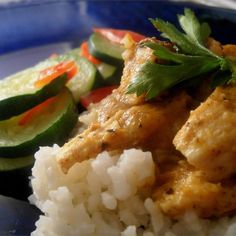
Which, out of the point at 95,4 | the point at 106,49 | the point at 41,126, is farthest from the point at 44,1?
the point at 41,126

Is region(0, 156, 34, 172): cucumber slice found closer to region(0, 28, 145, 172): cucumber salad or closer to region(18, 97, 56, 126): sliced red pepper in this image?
region(0, 28, 145, 172): cucumber salad

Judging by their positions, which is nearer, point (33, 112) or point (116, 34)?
point (33, 112)

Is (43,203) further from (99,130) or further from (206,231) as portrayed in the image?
(206,231)

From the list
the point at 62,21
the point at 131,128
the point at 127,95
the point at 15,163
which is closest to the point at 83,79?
the point at 15,163

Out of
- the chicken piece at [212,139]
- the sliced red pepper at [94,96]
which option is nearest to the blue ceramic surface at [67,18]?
the sliced red pepper at [94,96]

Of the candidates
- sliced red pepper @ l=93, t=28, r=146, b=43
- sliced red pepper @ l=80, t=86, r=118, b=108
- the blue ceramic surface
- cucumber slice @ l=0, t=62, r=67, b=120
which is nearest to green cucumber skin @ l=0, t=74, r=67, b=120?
cucumber slice @ l=0, t=62, r=67, b=120

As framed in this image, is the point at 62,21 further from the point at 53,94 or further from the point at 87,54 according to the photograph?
the point at 53,94

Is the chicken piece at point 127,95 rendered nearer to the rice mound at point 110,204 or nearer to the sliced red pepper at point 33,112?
the rice mound at point 110,204
